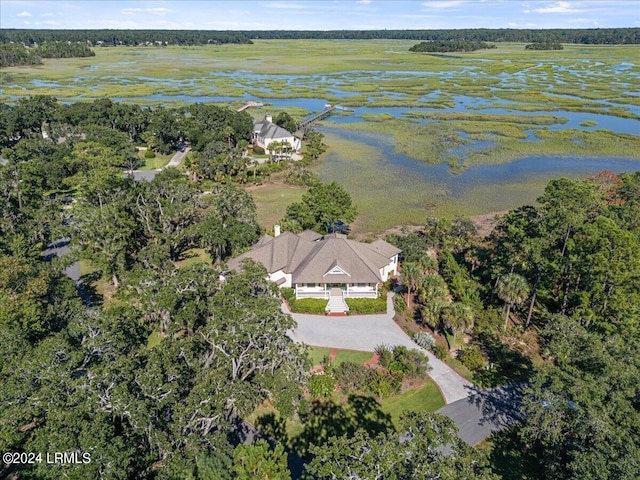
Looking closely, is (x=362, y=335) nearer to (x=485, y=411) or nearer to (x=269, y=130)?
(x=485, y=411)

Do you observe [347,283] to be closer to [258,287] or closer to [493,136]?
[258,287]

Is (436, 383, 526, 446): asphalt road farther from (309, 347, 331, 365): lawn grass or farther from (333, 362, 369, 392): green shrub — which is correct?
(309, 347, 331, 365): lawn grass

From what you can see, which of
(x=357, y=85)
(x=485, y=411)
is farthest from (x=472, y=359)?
(x=357, y=85)

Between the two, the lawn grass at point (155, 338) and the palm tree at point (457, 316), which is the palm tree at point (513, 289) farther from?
the lawn grass at point (155, 338)

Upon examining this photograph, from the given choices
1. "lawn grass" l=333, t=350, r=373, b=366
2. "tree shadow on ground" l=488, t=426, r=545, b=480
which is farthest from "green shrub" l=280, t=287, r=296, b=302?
"tree shadow on ground" l=488, t=426, r=545, b=480

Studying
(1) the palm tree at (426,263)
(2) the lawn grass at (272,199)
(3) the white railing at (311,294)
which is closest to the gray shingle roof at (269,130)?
(2) the lawn grass at (272,199)
